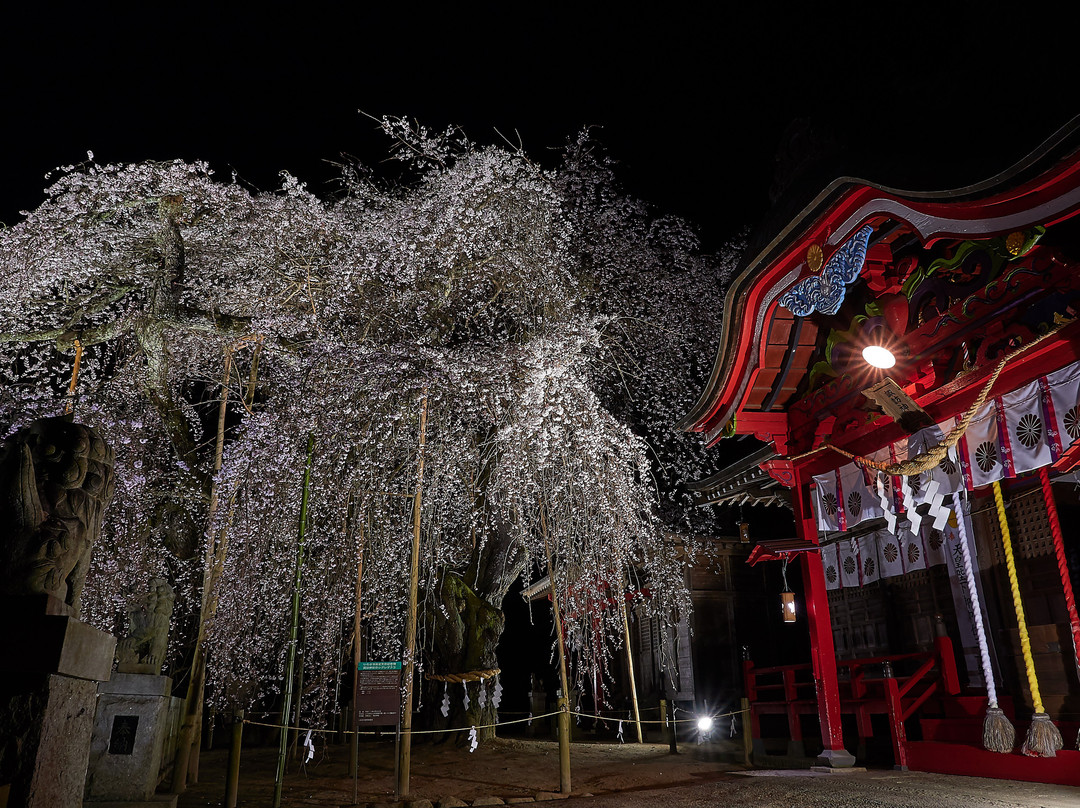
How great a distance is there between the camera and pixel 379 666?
7875 mm

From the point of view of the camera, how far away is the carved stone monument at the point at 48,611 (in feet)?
11.6

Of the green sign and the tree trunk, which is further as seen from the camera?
the tree trunk

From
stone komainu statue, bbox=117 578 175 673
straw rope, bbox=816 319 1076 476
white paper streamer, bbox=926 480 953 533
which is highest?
straw rope, bbox=816 319 1076 476

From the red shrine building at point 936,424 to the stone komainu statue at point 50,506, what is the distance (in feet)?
20.3

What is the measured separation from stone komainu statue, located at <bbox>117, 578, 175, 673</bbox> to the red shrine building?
296 inches

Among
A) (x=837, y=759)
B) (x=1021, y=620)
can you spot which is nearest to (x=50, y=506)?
(x=837, y=759)

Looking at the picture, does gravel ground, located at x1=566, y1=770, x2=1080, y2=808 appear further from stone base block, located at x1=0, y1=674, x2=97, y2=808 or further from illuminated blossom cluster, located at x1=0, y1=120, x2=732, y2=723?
stone base block, located at x1=0, y1=674, x2=97, y2=808

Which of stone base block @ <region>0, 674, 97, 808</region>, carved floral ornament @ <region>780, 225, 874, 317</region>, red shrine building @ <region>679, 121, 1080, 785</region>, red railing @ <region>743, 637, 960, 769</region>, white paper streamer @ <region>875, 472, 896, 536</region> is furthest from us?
red railing @ <region>743, 637, 960, 769</region>

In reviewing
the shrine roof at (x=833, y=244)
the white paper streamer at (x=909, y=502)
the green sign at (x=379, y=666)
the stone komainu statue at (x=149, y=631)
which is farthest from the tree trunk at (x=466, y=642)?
the white paper streamer at (x=909, y=502)

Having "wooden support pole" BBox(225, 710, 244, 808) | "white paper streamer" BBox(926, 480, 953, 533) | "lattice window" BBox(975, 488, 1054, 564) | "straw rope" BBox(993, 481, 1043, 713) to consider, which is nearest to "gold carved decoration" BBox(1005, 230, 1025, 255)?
"white paper streamer" BBox(926, 480, 953, 533)

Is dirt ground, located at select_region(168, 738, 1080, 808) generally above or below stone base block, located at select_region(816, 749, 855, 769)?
below

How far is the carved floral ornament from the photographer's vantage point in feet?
20.0

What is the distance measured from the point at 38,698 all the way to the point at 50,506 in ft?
3.94

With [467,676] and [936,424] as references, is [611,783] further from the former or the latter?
[936,424]
